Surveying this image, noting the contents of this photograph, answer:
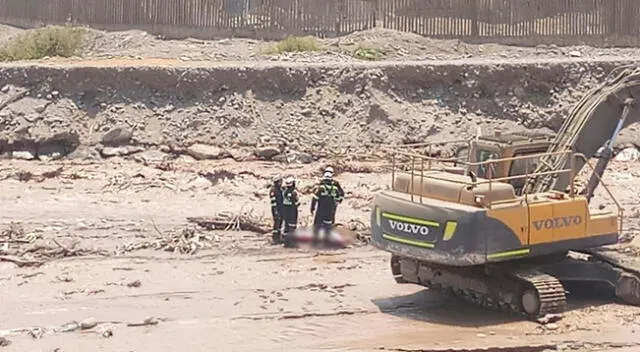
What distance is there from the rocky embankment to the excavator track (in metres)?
10.1

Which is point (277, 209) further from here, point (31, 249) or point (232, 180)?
point (232, 180)

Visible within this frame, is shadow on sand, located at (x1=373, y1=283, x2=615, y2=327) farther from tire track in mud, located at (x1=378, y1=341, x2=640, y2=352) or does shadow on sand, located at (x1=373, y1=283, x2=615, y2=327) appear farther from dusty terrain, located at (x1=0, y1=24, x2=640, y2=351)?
tire track in mud, located at (x1=378, y1=341, x2=640, y2=352)

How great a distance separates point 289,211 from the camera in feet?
62.2

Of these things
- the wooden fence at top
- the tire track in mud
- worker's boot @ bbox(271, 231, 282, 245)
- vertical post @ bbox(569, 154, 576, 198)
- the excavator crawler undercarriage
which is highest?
the wooden fence at top

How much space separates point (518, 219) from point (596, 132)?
1826 millimetres

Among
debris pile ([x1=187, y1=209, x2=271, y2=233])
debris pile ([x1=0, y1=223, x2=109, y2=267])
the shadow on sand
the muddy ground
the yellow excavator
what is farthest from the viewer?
debris pile ([x1=187, y1=209, x2=271, y2=233])

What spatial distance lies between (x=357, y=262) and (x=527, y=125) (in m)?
9.53

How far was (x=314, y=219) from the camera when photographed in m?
19.1

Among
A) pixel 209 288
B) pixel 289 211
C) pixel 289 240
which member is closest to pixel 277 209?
pixel 289 211

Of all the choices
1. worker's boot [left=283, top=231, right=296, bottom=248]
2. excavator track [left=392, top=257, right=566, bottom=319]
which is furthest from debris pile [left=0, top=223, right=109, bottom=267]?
excavator track [left=392, top=257, right=566, bottom=319]

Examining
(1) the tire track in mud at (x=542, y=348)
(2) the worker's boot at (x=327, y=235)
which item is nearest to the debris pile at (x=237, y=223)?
(2) the worker's boot at (x=327, y=235)

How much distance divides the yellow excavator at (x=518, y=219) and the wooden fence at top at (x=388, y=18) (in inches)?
654

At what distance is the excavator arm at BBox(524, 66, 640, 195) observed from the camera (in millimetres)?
14758

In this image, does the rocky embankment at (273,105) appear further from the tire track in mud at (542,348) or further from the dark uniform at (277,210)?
the tire track in mud at (542,348)
